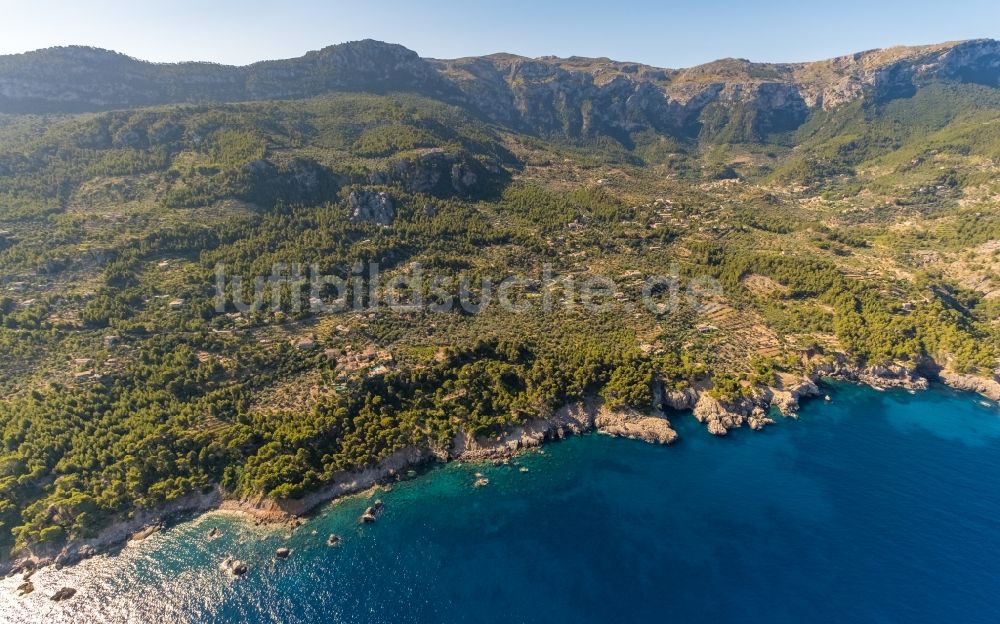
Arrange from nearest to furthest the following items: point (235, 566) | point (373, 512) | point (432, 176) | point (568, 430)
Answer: point (235, 566)
point (373, 512)
point (568, 430)
point (432, 176)

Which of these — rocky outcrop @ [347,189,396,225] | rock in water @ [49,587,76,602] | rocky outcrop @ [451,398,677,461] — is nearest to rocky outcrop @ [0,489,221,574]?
rock in water @ [49,587,76,602]

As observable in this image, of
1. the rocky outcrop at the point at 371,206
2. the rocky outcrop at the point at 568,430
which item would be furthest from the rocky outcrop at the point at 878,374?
the rocky outcrop at the point at 371,206

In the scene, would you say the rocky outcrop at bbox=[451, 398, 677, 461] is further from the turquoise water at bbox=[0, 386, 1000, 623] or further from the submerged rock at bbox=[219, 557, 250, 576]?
the submerged rock at bbox=[219, 557, 250, 576]

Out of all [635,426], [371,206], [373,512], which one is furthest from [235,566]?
[371,206]

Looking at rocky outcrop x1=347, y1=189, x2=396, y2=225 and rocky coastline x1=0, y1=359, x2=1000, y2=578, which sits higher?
rocky outcrop x1=347, y1=189, x2=396, y2=225

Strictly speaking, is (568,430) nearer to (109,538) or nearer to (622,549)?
(622,549)

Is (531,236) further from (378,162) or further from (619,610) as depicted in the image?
(619,610)

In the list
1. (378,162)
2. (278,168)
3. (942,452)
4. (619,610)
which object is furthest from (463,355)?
(378,162)
